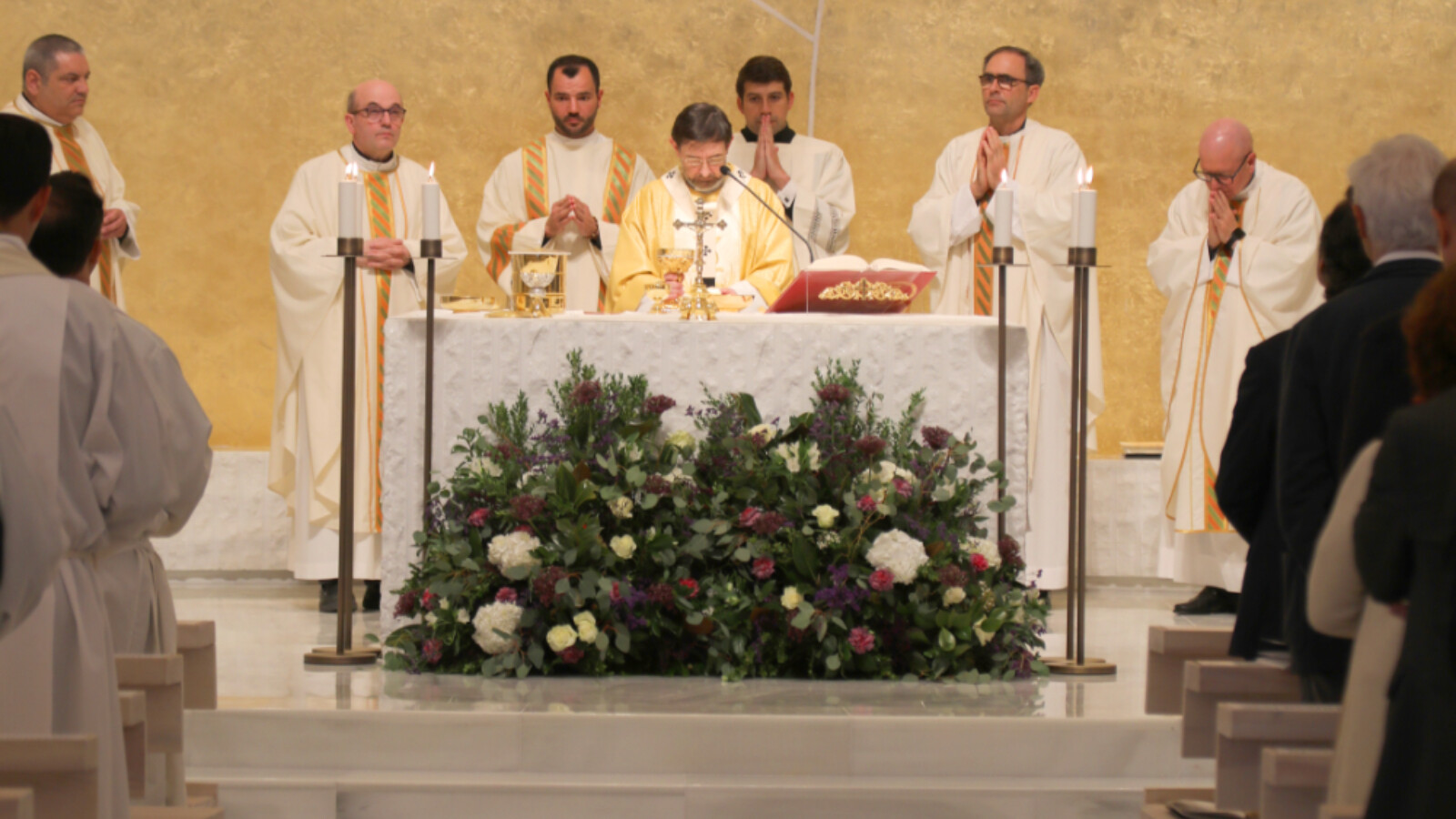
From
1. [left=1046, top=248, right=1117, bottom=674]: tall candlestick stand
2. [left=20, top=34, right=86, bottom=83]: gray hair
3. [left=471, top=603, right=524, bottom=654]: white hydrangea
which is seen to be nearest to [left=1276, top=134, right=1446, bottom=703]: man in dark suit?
[left=1046, top=248, right=1117, bottom=674]: tall candlestick stand

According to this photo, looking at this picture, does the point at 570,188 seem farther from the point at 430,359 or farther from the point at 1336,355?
the point at 1336,355

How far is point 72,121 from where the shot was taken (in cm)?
680

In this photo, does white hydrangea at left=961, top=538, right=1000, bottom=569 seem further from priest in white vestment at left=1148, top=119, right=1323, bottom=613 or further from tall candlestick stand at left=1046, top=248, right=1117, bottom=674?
priest in white vestment at left=1148, top=119, right=1323, bottom=613

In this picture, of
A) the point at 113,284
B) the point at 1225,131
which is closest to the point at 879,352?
the point at 1225,131

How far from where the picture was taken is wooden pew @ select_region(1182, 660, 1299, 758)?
2.76m

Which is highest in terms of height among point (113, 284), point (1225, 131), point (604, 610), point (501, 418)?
point (1225, 131)

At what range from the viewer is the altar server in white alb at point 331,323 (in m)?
A: 6.52

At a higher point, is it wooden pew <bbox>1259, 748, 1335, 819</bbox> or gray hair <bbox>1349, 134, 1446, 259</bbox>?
gray hair <bbox>1349, 134, 1446, 259</bbox>

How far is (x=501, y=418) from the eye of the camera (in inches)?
191

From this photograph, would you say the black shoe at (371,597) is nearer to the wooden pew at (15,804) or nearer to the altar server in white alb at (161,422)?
the altar server in white alb at (161,422)

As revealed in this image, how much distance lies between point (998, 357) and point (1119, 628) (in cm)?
153

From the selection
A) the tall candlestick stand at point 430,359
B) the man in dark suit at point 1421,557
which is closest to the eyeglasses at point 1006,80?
the tall candlestick stand at point 430,359

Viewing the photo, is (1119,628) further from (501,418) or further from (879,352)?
(501,418)

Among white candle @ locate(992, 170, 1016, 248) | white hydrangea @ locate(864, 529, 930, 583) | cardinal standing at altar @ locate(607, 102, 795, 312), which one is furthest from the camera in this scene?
cardinal standing at altar @ locate(607, 102, 795, 312)
